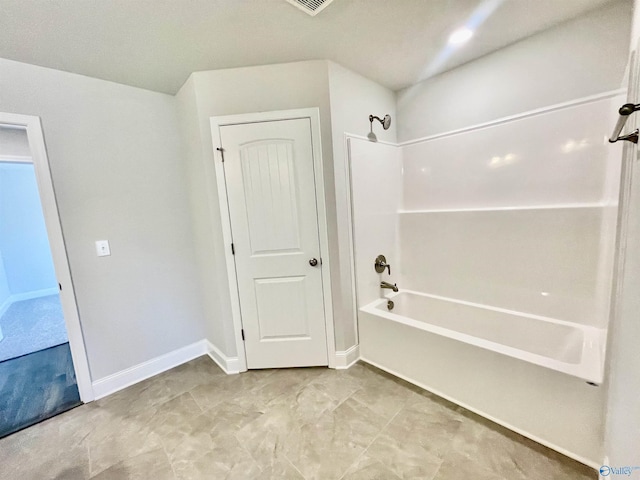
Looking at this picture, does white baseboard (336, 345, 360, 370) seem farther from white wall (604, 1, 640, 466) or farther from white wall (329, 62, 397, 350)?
white wall (604, 1, 640, 466)

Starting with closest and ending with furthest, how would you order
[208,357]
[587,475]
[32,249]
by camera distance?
[587,475], [208,357], [32,249]

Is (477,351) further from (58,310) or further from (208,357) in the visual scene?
(58,310)

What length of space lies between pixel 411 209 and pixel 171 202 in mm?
2249

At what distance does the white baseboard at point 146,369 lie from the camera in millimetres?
2035

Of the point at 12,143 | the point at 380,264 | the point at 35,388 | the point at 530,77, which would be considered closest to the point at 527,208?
the point at 530,77

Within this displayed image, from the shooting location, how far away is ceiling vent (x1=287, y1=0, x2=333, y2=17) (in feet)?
4.34

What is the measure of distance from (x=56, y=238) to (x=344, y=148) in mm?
2173

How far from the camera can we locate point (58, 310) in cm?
427

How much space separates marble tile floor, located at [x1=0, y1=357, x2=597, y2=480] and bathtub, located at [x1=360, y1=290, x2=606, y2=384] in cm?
46

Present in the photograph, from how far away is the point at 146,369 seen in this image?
7.34 feet

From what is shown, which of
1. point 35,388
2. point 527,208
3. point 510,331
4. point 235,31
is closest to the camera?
point 235,31

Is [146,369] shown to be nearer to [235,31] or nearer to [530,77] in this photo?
[235,31]

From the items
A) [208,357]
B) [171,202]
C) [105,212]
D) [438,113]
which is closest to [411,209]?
[438,113]

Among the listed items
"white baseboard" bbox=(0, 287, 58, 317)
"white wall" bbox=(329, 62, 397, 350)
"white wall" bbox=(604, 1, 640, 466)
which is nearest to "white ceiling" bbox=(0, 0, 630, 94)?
"white wall" bbox=(329, 62, 397, 350)
